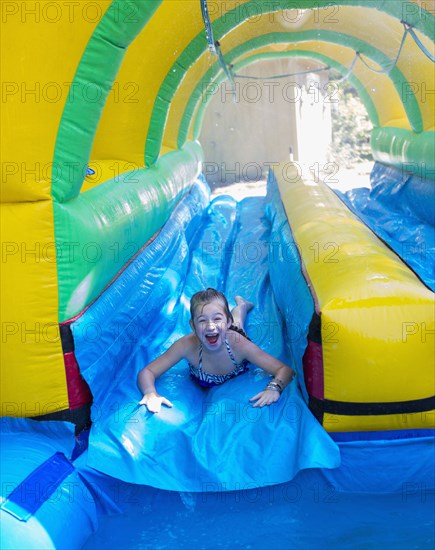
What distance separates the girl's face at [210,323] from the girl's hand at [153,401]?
0.79 ft

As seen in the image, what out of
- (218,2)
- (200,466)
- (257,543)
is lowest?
(257,543)

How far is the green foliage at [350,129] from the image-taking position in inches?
675

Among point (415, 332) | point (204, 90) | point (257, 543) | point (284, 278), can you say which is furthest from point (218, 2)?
point (257, 543)

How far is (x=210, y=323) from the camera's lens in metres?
2.35

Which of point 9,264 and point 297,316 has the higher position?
point 9,264

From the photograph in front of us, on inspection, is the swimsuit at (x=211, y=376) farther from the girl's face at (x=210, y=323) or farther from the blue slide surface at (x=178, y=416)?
the girl's face at (x=210, y=323)

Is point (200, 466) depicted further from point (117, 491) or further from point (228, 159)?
point (228, 159)

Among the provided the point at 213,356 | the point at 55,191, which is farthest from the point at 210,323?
the point at 55,191

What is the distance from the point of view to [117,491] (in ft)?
7.20

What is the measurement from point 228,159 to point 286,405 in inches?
385

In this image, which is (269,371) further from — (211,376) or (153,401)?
(153,401)

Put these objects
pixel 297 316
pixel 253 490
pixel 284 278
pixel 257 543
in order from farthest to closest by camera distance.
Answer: pixel 284 278
pixel 297 316
pixel 253 490
pixel 257 543

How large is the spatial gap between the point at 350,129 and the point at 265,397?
17.0m

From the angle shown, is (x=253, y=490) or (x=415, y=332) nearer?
(x=415, y=332)
